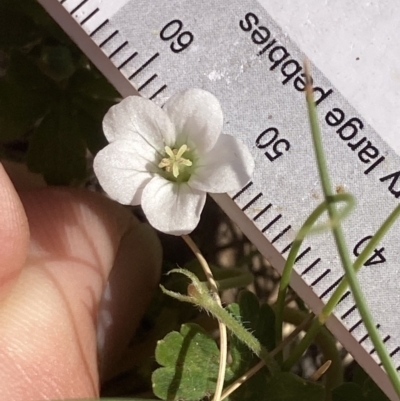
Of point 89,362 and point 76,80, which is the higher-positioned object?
point 76,80

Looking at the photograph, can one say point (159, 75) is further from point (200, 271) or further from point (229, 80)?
point (200, 271)

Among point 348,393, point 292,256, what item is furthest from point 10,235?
point 348,393

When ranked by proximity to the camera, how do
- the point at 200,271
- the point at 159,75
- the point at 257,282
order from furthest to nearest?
1. the point at 257,282
2. the point at 200,271
3. the point at 159,75

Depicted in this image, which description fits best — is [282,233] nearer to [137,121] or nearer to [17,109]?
[137,121]

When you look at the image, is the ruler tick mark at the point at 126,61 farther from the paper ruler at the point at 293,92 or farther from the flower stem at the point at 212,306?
the flower stem at the point at 212,306

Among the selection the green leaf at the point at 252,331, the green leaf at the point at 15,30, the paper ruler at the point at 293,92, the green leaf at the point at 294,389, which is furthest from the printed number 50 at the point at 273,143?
the green leaf at the point at 15,30

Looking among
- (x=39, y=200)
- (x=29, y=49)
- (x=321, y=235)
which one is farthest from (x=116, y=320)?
(x=29, y=49)
